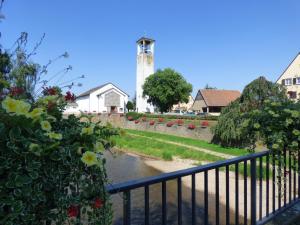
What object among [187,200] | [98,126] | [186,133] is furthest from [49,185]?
[186,133]

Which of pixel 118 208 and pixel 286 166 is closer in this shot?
pixel 286 166

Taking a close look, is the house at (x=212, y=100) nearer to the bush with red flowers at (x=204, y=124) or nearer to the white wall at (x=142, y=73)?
the white wall at (x=142, y=73)

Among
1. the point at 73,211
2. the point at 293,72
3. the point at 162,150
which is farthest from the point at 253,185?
the point at 293,72

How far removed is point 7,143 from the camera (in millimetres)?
1192

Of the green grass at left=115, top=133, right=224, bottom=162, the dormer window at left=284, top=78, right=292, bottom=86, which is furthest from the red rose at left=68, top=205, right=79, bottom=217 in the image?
the dormer window at left=284, top=78, right=292, bottom=86

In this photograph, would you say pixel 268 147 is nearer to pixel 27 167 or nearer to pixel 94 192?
pixel 94 192

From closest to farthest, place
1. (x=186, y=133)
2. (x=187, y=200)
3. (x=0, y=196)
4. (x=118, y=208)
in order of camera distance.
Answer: (x=0, y=196)
(x=118, y=208)
(x=187, y=200)
(x=186, y=133)

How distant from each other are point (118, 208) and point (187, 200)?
2.68 metres

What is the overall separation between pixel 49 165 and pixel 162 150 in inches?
754

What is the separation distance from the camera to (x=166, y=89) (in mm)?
49188

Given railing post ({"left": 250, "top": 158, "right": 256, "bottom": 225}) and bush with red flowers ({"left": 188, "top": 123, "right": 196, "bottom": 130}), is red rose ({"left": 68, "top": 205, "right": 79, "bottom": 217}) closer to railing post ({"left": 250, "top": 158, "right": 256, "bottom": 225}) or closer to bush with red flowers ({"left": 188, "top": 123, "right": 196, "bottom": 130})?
railing post ({"left": 250, "top": 158, "right": 256, "bottom": 225})

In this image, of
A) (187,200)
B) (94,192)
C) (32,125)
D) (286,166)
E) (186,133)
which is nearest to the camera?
(32,125)

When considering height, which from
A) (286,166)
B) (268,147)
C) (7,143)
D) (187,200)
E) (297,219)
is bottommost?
(187,200)

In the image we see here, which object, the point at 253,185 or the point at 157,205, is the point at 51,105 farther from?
the point at 157,205
